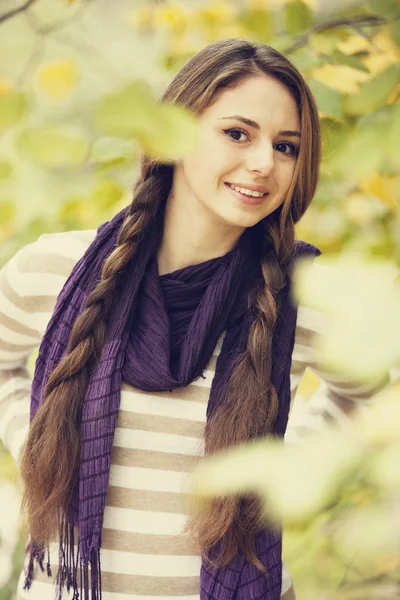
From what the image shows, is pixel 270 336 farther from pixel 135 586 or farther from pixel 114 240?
pixel 135 586

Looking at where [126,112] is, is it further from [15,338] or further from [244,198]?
[15,338]

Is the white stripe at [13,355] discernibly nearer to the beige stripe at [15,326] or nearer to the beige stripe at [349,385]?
the beige stripe at [15,326]

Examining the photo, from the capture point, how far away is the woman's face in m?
1.23

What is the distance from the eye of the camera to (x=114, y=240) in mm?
1455

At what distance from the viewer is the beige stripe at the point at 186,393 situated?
1.37 meters

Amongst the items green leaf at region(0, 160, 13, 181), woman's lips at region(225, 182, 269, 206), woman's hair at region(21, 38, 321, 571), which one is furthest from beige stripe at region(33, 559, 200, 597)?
green leaf at region(0, 160, 13, 181)

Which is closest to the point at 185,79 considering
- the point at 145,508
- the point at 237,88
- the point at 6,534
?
the point at 237,88

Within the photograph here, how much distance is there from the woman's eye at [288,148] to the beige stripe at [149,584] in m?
0.95

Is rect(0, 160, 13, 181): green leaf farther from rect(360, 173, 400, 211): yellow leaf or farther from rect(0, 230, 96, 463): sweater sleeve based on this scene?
rect(360, 173, 400, 211): yellow leaf

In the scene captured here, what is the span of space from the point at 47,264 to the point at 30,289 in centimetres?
7

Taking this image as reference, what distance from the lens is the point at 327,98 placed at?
1.22 meters

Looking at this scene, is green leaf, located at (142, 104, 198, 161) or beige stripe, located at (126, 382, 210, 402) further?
beige stripe, located at (126, 382, 210, 402)

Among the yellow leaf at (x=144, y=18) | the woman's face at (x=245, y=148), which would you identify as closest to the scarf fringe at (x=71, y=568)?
the woman's face at (x=245, y=148)

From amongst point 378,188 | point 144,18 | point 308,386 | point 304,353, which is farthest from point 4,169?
point 144,18
